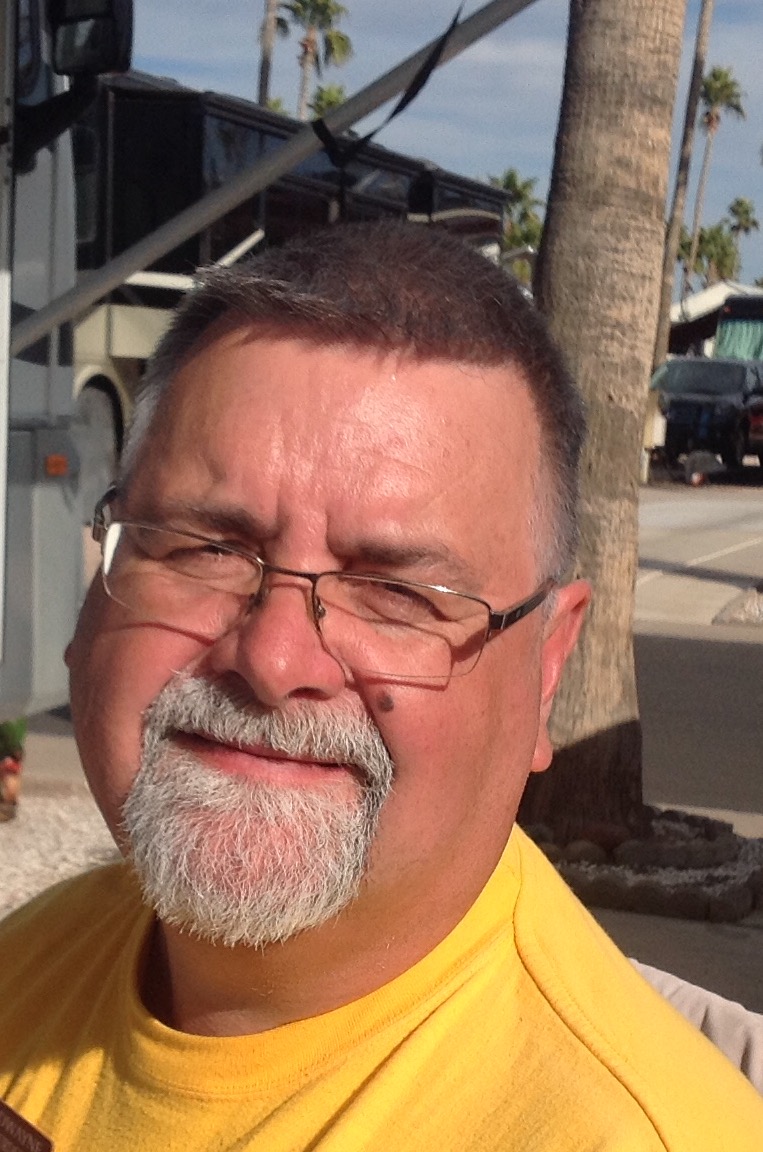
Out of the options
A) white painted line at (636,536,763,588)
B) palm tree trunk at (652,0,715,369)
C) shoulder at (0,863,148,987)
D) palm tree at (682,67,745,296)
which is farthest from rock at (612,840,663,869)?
palm tree at (682,67,745,296)

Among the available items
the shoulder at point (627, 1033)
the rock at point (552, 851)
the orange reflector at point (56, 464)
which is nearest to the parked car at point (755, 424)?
Answer: the rock at point (552, 851)

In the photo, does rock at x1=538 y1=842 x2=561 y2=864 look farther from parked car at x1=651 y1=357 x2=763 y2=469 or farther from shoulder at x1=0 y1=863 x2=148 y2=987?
parked car at x1=651 y1=357 x2=763 y2=469

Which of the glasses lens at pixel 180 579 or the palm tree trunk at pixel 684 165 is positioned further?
the palm tree trunk at pixel 684 165

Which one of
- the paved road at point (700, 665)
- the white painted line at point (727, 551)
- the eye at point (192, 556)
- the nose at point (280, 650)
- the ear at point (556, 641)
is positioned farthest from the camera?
the white painted line at point (727, 551)

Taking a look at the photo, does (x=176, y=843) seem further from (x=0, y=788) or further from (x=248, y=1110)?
(x=0, y=788)

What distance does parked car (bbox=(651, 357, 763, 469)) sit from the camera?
25266mm

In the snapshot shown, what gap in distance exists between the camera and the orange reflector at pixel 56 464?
532 cm

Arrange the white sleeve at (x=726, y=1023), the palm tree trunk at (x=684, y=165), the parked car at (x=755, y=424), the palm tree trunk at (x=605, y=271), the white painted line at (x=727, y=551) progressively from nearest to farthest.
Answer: the white sleeve at (x=726, y=1023)
the palm tree trunk at (x=605, y=271)
the white painted line at (x=727, y=551)
the parked car at (x=755, y=424)
the palm tree trunk at (x=684, y=165)

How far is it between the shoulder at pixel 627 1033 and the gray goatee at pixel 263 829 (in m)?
0.21

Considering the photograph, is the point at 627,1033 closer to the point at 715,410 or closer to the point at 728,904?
the point at 728,904

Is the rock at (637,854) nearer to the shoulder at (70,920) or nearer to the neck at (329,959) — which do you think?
the shoulder at (70,920)

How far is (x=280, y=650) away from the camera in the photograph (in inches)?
61.4

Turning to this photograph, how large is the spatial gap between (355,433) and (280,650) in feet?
0.74

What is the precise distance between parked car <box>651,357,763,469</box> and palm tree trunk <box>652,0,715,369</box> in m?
4.05
